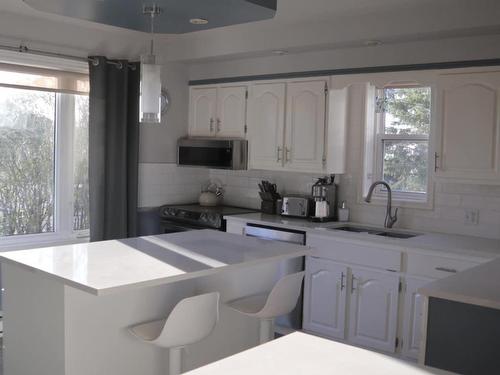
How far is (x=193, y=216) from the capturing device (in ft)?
17.7

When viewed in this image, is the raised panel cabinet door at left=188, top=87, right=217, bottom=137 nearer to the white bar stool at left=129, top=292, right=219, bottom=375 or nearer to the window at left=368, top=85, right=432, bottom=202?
the window at left=368, top=85, right=432, bottom=202

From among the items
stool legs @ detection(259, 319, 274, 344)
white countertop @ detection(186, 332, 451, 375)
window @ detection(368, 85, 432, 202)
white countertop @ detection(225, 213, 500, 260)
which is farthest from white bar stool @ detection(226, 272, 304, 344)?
window @ detection(368, 85, 432, 202)

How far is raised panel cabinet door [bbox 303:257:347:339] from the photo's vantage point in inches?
173

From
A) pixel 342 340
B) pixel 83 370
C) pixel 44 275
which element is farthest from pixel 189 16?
pixel 342 340

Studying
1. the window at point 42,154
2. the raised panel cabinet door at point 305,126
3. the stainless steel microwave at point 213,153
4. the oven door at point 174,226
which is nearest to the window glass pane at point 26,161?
the window at point 42,154

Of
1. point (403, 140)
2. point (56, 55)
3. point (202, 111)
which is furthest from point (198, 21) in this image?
point (202, 111)

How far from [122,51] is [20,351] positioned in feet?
10.3

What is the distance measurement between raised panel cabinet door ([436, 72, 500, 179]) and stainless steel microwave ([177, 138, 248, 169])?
6.30ft

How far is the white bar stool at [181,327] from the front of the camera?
2713 mm

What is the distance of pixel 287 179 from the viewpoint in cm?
547

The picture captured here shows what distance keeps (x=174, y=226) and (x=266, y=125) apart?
128 cm

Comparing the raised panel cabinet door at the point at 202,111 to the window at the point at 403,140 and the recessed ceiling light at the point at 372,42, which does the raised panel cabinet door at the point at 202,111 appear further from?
the recessed ceiling light at the point at 372,42

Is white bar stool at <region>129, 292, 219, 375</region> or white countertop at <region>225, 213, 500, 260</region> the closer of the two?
white bar stool at <region>129, 292, 219, 375</region>

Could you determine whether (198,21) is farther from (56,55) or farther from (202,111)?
(202,111)
